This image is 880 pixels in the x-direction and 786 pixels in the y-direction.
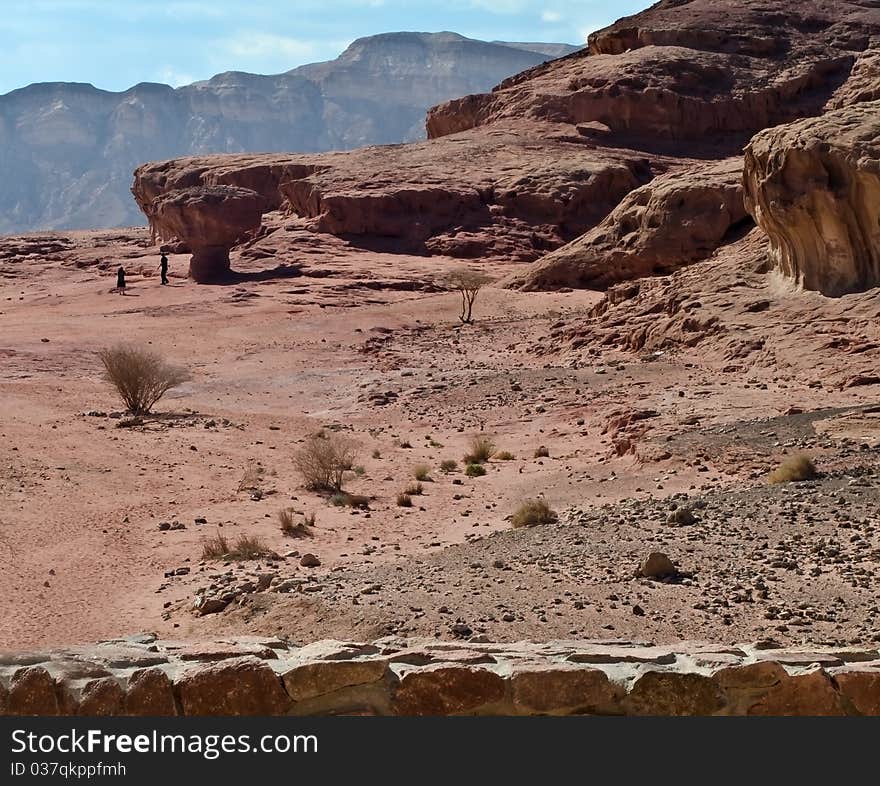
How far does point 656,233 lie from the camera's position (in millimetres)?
32188

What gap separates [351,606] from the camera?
10.1 m

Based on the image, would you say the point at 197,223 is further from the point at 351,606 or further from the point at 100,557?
the point at 351,606

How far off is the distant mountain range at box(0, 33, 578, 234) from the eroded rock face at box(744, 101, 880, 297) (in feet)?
530

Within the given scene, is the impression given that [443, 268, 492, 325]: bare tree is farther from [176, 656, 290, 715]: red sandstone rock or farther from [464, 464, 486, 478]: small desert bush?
[176, 656, 290, 715]: red sandstone rock

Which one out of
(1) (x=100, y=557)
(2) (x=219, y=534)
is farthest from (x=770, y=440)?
(1) (x=100, y=557)

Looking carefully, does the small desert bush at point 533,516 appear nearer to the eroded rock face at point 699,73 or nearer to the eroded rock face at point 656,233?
the eroded rock face at point 656,233

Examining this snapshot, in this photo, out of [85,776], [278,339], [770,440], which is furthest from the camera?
[278,339]

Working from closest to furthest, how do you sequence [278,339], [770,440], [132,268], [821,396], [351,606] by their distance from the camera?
[351,606] → [770,440] → [821,396] → [278,339] → [132,268]

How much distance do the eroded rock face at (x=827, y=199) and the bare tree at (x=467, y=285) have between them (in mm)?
10992

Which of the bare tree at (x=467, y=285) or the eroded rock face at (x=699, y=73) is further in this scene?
the eroded rock face at (x=699, y=73)

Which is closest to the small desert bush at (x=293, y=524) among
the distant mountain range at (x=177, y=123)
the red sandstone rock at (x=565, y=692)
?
the red sandstone rock at (x=565, y=692)

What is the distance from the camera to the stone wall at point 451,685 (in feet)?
17.9

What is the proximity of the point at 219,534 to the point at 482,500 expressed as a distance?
3543 millimetres

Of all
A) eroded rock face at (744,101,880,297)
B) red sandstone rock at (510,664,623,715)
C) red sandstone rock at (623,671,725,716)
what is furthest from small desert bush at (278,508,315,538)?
eroded rock face at (744,101,880,297)
